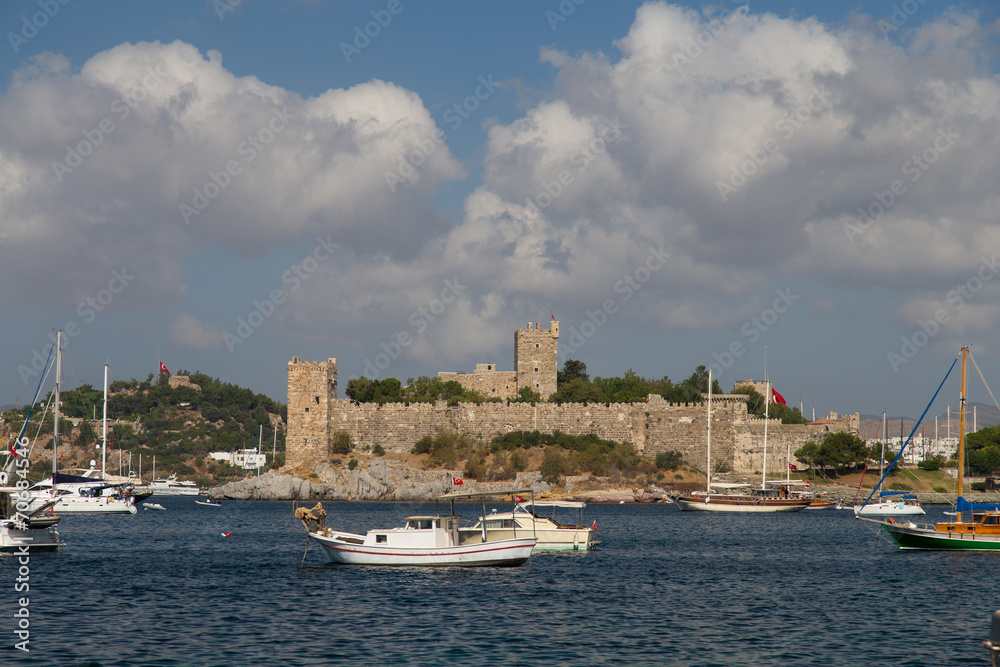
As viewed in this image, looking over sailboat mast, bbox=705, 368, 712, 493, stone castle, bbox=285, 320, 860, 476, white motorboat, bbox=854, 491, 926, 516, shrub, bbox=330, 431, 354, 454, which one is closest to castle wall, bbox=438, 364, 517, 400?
stone castle, bbox=285, 320, 860, 476

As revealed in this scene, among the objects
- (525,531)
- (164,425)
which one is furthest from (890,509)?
(164,425)

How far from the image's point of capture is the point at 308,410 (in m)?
69.0

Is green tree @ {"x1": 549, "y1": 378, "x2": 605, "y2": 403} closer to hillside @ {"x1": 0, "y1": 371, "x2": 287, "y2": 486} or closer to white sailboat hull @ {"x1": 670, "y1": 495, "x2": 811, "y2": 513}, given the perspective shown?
white sailboat hull @ {"x1": 670, "y1": 495, "x2": 811, "y2": 513}

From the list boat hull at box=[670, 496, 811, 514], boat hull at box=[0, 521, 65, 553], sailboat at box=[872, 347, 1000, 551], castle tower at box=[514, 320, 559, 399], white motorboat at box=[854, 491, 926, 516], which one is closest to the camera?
boat hull at box=[0, 521, 65, 553]

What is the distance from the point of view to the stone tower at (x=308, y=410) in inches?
2699

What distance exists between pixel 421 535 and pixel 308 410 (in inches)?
1744

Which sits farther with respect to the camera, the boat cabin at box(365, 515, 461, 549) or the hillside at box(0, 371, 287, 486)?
the hillside at box(0, 371, 287, 486)

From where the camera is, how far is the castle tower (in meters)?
78.6

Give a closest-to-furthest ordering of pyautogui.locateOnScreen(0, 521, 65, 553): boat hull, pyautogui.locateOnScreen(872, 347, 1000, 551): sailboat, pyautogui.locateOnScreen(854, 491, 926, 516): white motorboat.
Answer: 1. pyautogui.locateOnScreen(0, 521, 65, 553): boat hull
2. pyautogui.locateOnScreen(872, 347, 1000, 551): sailboat
3. pyautogui.locateOnScreen(854, 491, 926, 516): white motorboat

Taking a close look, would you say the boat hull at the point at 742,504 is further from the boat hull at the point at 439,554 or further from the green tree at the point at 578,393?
the boat hull at the point at 439,554

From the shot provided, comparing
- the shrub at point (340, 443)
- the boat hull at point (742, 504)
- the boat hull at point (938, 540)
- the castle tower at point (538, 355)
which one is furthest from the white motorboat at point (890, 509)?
the shrub at point (340, 443)

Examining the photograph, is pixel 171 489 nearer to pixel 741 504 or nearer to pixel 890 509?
pixel 741 504

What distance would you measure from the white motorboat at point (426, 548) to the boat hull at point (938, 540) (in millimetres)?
13438

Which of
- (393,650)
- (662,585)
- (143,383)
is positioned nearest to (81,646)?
(393,650)
